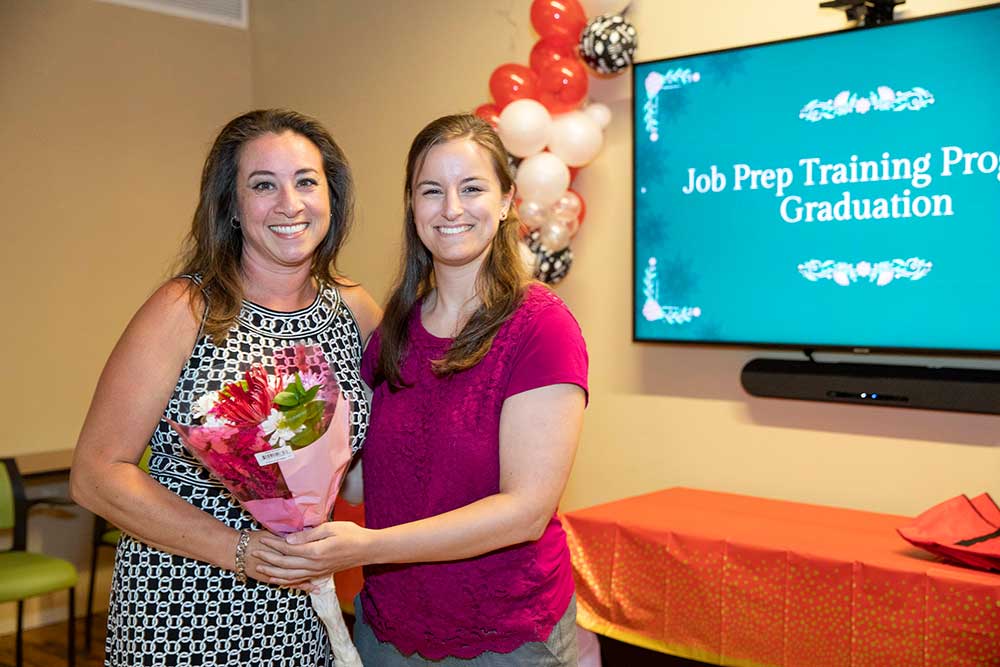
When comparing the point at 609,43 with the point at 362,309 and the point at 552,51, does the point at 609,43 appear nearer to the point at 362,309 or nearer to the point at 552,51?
the point at 552,51

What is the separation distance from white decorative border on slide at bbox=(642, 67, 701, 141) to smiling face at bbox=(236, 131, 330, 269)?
1940 mm

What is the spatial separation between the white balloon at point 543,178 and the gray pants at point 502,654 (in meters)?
2.14

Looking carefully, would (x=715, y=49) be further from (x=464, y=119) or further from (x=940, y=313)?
(x=464, y=119)

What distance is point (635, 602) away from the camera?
A: 319 centimetres

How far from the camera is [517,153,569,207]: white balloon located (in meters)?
3.75

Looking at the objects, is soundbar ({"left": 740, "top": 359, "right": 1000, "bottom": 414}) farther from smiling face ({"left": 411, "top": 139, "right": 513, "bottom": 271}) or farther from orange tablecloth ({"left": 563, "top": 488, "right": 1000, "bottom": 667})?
smiling face ({"left": 411, "top": 139, "right": 513, "bottom": 271})

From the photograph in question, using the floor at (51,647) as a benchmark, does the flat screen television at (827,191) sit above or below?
above

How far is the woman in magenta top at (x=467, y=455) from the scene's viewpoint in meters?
1.68

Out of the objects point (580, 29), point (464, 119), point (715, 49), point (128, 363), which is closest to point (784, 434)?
point (715, 49)

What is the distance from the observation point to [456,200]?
70.7 inches

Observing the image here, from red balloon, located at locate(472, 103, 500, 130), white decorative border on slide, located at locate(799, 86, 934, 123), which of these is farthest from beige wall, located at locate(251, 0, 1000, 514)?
red balloon, located at locate(472, 103, 500, 130)

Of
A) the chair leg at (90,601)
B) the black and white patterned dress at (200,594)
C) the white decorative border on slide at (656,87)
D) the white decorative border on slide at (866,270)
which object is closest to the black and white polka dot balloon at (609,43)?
the white decorative border on slide at (656,87)

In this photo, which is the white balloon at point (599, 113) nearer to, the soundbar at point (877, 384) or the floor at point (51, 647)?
the soundbar at point (877, 384)

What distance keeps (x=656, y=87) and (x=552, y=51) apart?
43 centimetres
